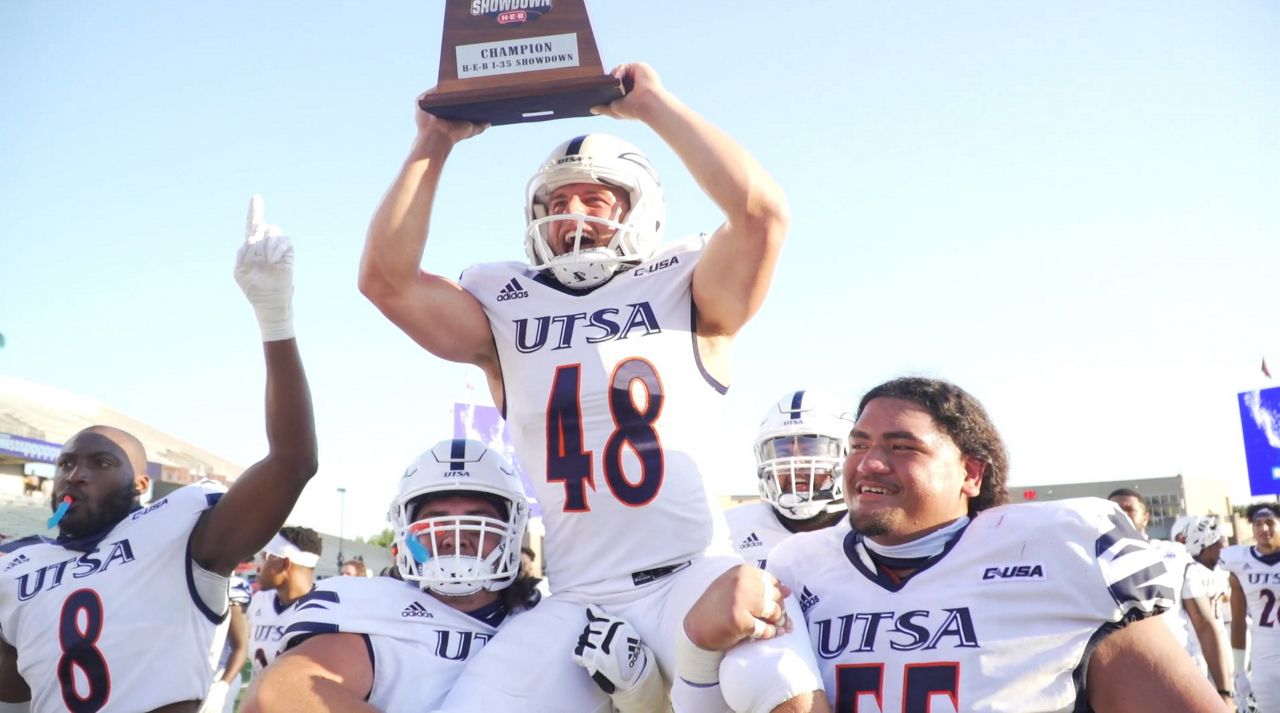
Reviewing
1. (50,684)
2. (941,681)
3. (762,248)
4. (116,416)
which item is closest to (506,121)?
A: (762,248)

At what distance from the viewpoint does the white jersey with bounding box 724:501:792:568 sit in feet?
16.3

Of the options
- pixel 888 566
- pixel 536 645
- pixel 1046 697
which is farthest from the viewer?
pixel 536 645

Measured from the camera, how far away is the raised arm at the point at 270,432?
3.56 metres

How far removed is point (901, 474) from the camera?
9.31 ft

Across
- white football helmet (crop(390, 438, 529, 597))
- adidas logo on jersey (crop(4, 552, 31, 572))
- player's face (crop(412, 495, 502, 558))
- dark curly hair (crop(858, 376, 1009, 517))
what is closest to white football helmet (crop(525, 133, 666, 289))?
white football helmet (crop(390, 438, 529, 597))

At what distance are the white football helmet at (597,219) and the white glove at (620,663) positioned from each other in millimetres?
1120

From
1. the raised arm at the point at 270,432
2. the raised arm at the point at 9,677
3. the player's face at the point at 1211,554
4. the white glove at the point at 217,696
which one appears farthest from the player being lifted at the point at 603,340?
the player's face at the point at 1211,554

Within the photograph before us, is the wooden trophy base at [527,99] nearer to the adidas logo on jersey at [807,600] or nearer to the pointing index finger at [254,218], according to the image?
the pointing index finger at [254,218]

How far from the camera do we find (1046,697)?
8.18 feet

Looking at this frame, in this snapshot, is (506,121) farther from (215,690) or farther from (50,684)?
(215,690)

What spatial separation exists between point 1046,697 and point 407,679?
69.5 inches

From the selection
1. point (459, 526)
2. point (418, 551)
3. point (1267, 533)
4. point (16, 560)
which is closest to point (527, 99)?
point (459, 526)

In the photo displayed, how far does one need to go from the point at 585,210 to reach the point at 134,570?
2.31 metres

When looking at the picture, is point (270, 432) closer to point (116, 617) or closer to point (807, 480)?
point (116, 617)
